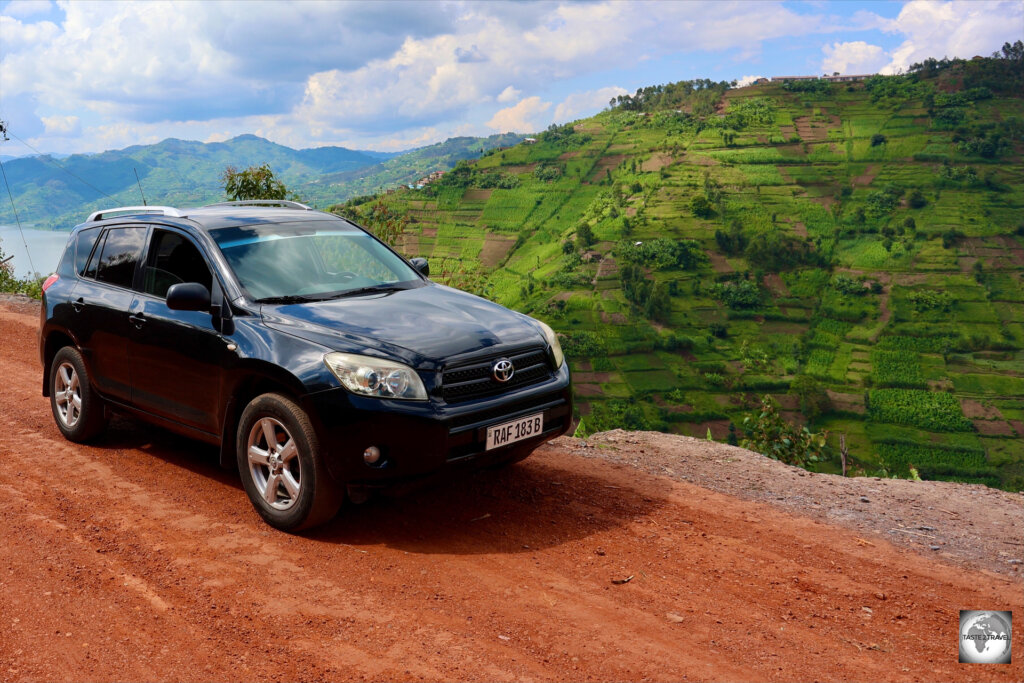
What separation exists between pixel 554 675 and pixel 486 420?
62.0 inches

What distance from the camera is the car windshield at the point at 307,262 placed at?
16.5 feet

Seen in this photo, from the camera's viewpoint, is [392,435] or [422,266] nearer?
[392,435]

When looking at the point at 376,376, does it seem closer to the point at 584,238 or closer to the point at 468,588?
the point at 468,588

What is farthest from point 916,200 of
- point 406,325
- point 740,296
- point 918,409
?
point 406,325

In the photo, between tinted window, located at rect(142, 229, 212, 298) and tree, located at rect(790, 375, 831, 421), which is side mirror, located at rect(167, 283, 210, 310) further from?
tree, located at rect(790, 375, 831, 421)

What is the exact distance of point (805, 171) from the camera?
484 ft

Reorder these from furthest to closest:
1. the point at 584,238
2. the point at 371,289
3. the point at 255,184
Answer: the point at 584,238, the point at 255,184, the point at 371,289

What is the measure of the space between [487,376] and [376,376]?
2.14ft

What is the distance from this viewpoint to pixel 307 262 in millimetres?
5332

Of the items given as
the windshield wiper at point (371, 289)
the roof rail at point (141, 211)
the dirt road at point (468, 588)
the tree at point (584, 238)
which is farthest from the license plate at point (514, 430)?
the tree at point (584, 238)

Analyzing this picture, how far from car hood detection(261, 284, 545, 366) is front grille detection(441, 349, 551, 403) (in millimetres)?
82

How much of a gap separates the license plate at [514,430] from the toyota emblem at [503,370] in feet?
0.84

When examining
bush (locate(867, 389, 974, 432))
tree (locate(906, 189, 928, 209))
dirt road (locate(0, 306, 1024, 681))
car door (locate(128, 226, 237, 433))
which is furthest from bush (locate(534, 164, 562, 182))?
dirt road (locate(0, 306, 1024, 681))

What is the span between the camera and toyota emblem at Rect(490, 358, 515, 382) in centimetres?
452
